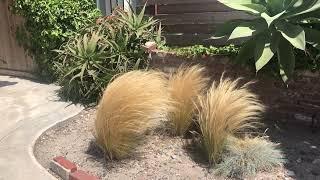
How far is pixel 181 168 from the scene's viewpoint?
434 cm

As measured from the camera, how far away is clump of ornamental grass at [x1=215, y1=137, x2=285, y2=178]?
13.5 ft

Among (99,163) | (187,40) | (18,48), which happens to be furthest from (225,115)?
(18,48)

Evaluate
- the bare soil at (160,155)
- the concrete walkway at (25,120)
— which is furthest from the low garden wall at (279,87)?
the concrete walkway at (25,120)

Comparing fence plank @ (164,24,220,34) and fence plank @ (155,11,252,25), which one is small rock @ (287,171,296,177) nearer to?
fence plank @ (155,11,252,25)

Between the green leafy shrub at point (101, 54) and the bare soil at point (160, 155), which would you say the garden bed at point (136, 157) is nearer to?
the bare soil at point (160, 155)

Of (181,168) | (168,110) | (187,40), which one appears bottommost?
(181,168)

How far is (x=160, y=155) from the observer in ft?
15.1

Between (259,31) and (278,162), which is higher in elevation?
(259,31)

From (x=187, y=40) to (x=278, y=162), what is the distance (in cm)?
288

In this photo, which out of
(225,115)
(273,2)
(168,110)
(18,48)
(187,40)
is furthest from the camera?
(18,48)

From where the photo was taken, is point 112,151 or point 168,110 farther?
point 168,110

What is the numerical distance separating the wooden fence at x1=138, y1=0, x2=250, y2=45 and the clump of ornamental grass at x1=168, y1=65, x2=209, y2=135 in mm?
1396

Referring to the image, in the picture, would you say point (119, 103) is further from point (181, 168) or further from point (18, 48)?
point (18, 48)

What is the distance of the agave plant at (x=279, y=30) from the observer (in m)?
4.82
